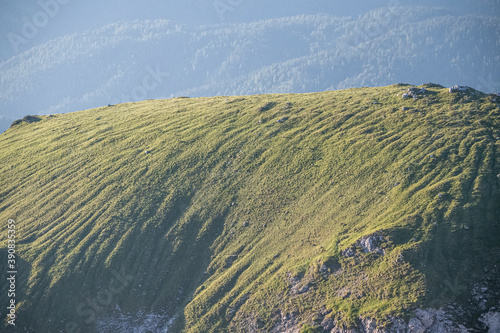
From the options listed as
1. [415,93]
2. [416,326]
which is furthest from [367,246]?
[415,93]

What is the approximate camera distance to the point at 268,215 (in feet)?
209

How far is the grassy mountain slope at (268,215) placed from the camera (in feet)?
159

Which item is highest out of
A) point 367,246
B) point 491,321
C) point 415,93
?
point 415,93

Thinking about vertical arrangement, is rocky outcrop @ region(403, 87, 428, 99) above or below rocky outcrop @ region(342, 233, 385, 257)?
above

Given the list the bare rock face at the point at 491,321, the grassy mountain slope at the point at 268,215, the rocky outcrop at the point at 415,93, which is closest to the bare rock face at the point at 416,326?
the grassy mountain slope at the point at 268,215

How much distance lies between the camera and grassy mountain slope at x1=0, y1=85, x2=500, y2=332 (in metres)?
48.5

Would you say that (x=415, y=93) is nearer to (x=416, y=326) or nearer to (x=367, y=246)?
(x=367, y=246)

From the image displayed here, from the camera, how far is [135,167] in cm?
7850

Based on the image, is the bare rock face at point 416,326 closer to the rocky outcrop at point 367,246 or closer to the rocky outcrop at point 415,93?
the rocky outcrop at point 367,246

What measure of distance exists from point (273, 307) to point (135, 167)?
140 feet

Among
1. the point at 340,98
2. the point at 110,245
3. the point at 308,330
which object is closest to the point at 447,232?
the point at 308,330

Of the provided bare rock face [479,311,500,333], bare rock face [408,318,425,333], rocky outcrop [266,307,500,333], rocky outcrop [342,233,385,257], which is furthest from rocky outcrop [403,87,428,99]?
bare rock face [408,318,425,333]

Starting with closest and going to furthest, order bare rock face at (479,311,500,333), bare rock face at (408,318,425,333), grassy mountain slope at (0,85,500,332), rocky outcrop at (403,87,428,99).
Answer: bare rock face at (479,311,500,333) → bare rock face at (408,318,425,333) → grassy mountain slope at (0,85,500,332) → rocky outcrop at (403,87,428,99)

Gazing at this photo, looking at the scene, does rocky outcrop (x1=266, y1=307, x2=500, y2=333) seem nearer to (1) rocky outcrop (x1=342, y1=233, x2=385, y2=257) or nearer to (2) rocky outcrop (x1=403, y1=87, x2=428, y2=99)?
(1) rocky outcrop (x1=342, y1=233, x2=385, y2=257)
